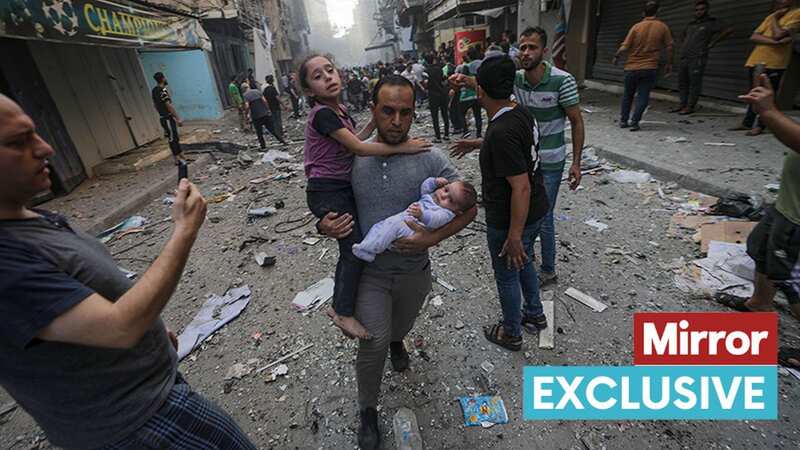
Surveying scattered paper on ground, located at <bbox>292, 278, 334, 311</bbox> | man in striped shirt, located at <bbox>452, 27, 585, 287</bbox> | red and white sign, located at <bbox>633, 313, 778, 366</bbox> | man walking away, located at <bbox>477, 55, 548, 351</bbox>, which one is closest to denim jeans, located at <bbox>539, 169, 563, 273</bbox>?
man in striped shirt, located at <bbox>452, 27, 585, 287</bbox>

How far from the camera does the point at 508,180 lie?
2234mm

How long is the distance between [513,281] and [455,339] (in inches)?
32.5

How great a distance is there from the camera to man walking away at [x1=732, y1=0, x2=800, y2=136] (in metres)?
5.38

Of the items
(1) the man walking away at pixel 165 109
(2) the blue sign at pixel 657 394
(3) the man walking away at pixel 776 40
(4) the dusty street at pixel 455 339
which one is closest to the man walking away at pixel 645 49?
(3) the man walking away at pixel 776 40

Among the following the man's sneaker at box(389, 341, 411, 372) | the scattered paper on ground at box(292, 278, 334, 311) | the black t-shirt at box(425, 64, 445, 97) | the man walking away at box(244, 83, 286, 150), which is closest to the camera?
the man's sneaker at box(389, 341, 411, 372)

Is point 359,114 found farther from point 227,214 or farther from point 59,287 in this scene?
point 59,287

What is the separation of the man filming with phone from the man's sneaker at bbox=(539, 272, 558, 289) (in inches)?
122

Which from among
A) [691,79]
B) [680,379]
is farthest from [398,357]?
[691,79]

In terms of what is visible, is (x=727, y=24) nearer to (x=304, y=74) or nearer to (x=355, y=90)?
(x=304, y=74)

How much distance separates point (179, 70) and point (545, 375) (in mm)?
20242

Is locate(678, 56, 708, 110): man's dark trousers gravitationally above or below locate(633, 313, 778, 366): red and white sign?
above

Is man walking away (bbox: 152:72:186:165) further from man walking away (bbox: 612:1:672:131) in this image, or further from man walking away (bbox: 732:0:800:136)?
man walking away (bbox: 732:0:800:136)

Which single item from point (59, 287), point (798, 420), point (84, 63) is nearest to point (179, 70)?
point (84, 63)

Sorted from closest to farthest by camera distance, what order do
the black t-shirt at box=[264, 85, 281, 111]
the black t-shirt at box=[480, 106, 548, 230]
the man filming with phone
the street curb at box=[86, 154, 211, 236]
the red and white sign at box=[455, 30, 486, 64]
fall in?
the man filming with phone → the black t-shirt at box=[480, 106, 548, 230] → the street curb at box=[86, 154, 211, 236] → the black t-shirt at box=[264, 85, 281, 111] → the red and white sign at box=[455, 30, 486, 64]
